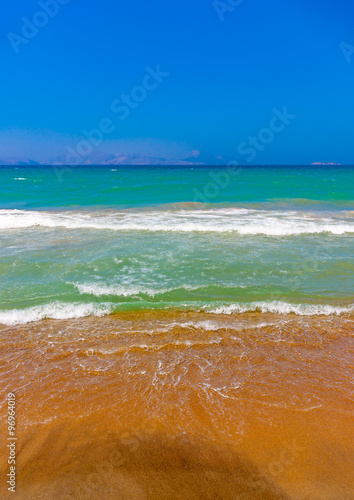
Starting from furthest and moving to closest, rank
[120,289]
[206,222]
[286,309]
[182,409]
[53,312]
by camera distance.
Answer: [206,222] → [120,289] → [286,309] → [53,312] → [182,409]

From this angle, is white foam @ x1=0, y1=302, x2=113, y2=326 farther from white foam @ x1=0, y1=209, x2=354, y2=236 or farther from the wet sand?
white foam @ x1=0, y1=209, x2=354, y2=236

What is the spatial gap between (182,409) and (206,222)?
1188cm

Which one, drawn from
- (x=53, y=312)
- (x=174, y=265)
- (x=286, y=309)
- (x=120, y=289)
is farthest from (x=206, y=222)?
(x=53, y=312)

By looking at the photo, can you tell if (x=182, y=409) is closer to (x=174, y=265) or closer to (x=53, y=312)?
(x=53, y=312)

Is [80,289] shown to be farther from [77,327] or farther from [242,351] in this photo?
[242,351]

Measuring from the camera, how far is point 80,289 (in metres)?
7.22

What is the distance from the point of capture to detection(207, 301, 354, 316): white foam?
6.08 metres

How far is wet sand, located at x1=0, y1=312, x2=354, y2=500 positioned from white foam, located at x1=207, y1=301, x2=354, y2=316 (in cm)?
40

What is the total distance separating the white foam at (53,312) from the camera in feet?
19.2

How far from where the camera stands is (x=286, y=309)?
20.3 feet

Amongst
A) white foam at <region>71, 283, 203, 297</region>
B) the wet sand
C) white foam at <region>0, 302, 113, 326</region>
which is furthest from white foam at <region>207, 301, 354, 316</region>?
white foam at <region>0, 302, 113, 326</region>

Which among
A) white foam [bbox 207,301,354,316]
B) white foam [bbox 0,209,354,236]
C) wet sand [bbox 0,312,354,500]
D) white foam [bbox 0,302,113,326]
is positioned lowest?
wet sand [bbox 0,312,354,500]

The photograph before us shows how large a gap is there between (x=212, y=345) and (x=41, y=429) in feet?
8.42

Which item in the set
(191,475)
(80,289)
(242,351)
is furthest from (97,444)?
A: (80,289)
